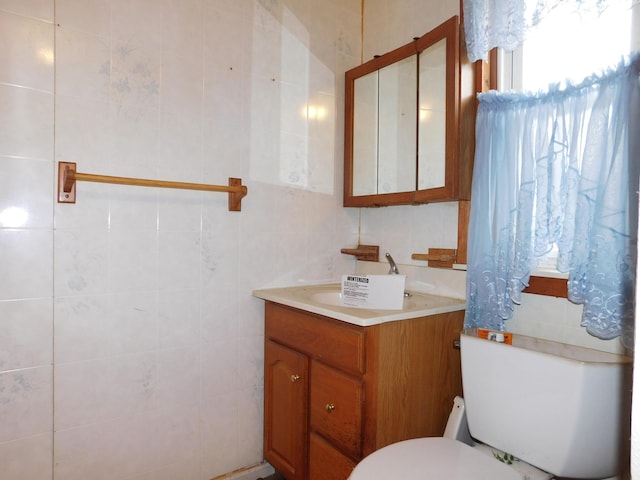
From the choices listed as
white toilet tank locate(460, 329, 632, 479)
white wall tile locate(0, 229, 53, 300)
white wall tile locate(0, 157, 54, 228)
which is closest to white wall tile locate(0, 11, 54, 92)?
white wall tile locate(0, 157, 54, 228)

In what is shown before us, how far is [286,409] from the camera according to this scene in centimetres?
165

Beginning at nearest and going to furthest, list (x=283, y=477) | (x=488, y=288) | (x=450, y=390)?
(x=488, y=288), (x=450, y=390), (x=283, y=477)

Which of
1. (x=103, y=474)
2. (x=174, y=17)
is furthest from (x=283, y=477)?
(x=174, y=17)

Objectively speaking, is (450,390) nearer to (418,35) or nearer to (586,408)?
(586,408)

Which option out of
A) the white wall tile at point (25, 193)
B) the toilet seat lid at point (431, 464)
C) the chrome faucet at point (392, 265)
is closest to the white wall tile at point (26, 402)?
the white wall tile at point (25, 193)

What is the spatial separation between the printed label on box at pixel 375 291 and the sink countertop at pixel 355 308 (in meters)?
0.05

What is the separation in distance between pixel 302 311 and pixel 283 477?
81 cm

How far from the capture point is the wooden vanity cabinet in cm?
130

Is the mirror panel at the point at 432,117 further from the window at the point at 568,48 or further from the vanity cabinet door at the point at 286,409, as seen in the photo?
the vanity cabinet door at the point at 286,409

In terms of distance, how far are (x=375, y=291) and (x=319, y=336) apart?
0.26m

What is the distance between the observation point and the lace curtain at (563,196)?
109 centimetres

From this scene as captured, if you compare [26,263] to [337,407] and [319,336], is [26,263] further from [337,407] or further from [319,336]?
[337,407]

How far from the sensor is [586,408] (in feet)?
3.35

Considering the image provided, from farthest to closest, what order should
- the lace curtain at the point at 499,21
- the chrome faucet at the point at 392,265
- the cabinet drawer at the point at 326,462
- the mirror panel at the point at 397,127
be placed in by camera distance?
the chrome faucet at the point at 392,265
the mirror panel at the point at 397,127
the cabinet drawer at the point at 326,462
the lace curtain at the point at 499,21
